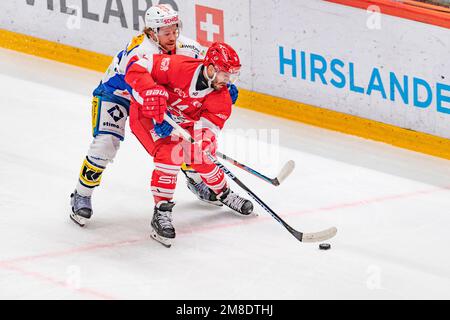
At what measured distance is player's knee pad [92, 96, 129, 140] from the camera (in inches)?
248

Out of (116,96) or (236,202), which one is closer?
(116,96)

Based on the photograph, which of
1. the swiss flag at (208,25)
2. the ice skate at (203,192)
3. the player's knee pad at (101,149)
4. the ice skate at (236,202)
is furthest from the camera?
the swiss flag at (208,25)

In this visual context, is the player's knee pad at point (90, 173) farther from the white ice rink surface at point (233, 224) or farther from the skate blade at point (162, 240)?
the skate blade at point (162, 240)

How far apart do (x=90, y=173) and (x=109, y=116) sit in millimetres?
311

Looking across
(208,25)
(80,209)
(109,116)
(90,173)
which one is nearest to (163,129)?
(109,116)

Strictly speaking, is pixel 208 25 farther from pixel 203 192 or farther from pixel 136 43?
pixel 136 43

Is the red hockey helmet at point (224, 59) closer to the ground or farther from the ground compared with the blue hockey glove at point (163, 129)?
farther from the ground

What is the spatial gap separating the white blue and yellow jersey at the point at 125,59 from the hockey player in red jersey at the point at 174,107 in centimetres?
9

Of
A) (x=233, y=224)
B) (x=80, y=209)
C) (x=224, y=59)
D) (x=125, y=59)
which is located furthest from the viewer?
(x=233, y=224)

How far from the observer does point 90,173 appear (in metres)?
6.33

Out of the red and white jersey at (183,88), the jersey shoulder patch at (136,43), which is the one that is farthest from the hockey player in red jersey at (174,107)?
the jersey shoulder patch at (136,43)

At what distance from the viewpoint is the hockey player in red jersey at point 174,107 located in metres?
5.94

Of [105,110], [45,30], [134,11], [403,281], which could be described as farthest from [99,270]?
[45,30]

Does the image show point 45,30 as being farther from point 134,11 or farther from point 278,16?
point 278,16
